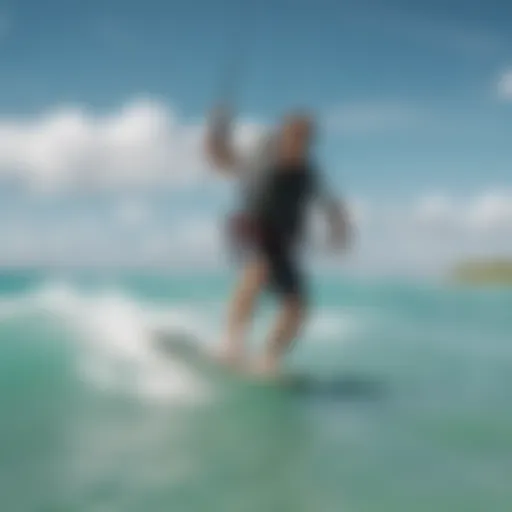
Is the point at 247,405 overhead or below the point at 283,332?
below

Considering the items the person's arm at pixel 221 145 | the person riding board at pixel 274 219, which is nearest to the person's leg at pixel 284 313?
the person riding board at pixel 274 219

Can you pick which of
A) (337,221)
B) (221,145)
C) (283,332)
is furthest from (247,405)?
(221,145)

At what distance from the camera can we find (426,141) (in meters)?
2.02

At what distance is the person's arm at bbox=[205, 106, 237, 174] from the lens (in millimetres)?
1860

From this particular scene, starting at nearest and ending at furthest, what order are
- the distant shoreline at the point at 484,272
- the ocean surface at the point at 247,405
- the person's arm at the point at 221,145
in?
the ocean surface at the point at 247,405
the person's arm at the point at 221,145
the distant shoreline at the point at 484,272

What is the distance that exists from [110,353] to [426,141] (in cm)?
95

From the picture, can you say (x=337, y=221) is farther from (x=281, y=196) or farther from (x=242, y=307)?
(x=242, y=307)

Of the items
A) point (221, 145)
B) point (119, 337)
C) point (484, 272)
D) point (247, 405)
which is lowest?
point (247, 405)

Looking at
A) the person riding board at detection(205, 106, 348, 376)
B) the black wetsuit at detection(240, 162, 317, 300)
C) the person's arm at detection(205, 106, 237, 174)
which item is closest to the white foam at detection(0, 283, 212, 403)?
the person riding board at detection(205, 106, 348, 376)

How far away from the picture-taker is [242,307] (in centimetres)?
192

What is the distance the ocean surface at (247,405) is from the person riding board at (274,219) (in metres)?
0.05

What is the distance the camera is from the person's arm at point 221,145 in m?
1.86

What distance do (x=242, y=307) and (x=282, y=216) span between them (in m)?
0.24

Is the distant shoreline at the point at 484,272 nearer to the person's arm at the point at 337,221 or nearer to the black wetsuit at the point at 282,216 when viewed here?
the person's arm at the point at 337,221
